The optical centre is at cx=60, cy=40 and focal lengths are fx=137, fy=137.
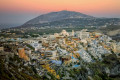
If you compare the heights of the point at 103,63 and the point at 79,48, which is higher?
the point at 79,48

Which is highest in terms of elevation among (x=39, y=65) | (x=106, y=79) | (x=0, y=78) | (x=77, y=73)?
(x=0, y=78)

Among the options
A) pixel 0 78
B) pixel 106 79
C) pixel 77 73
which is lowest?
pixel 106 79

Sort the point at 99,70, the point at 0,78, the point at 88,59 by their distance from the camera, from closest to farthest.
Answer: the point at 0,78 → the point at 99,70 → the point at 88,59

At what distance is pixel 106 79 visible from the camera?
1578cm

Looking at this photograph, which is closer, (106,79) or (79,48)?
(106,79)

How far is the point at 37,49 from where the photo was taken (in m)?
18.9

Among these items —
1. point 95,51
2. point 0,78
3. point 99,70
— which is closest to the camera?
point 0,78

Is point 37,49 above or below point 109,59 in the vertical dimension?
above

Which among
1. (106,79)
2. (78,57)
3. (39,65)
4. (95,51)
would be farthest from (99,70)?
(39,65)

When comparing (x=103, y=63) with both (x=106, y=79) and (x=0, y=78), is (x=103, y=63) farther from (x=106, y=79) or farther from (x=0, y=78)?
(x=0, y=78)

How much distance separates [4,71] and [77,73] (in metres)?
8.02

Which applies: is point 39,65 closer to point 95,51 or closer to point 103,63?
point 103,63

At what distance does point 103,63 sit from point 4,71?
13.8m

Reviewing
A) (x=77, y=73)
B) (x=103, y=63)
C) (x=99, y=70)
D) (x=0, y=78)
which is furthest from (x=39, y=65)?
(x=103, y=63)
